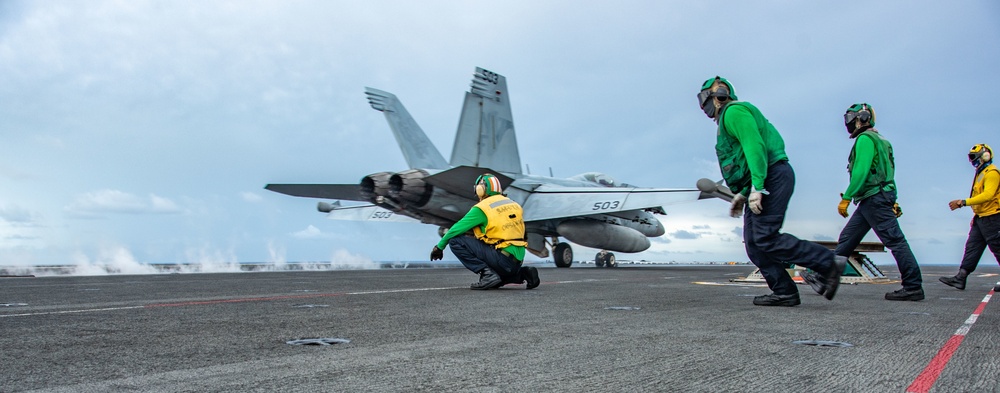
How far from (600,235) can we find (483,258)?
15293 millimetres

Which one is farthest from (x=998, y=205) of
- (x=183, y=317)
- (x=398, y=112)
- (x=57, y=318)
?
(x=398, y=112)

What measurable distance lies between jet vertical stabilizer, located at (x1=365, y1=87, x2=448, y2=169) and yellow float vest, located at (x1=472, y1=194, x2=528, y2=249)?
10620mm

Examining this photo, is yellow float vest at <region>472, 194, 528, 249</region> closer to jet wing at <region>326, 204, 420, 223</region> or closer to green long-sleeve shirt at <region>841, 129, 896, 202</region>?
green long-sleeve shirt at <region>841, 129, 896, 202</region>

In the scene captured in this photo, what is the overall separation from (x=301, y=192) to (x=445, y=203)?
3.69m

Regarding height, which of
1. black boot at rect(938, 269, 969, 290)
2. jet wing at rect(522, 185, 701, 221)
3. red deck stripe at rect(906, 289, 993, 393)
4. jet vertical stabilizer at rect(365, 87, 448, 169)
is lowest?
red deck stripe at rect(906, 289, 993, 393)

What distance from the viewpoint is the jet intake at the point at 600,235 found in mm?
22250

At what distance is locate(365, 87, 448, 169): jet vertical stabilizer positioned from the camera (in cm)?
1803

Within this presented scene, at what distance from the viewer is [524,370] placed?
2486 mm

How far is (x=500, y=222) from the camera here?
762 cm

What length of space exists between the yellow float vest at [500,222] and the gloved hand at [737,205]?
2539mm

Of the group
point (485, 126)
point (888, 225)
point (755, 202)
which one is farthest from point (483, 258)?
point (485, 126)

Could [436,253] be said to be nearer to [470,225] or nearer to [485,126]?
[470,225]

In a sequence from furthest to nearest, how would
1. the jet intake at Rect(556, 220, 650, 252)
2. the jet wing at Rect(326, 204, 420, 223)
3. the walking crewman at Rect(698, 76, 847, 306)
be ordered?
the jet wing at Rect(326, 204, 420, 223) < the jet intake at Rect(556, 220, 650, 252) < the walking crewman at Rect(698, 76, 847, 306)

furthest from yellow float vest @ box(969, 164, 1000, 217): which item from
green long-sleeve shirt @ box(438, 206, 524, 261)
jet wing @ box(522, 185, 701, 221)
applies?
jet wing @ box(522, 185, 701, 221)
